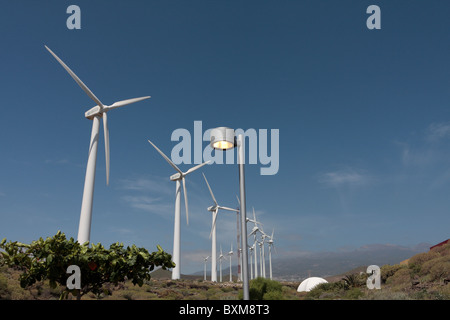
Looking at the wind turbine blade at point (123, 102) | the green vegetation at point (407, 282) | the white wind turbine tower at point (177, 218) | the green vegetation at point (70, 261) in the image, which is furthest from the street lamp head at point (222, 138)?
the white wind turbine tower at point (177, 218)

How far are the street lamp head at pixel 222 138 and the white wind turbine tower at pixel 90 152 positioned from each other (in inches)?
868

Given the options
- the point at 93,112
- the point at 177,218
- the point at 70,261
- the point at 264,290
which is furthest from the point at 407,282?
the point at 93,112

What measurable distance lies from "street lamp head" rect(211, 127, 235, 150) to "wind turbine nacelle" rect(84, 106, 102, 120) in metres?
28.1

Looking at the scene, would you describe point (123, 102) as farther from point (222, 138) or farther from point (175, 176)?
point (222, 138)

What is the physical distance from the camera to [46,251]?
1523 centimetres

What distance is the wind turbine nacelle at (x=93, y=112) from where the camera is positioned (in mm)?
35250

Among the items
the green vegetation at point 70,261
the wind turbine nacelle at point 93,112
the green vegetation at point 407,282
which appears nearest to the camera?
the green vegetation at point 70,261

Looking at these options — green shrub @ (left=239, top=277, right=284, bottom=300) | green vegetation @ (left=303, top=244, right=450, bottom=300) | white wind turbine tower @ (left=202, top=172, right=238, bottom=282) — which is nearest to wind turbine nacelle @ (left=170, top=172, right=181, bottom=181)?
white wind turbine tower @ (left=202, top=172, right=238, bottom=282)

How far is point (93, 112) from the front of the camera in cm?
3544

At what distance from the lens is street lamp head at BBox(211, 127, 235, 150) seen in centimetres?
1015

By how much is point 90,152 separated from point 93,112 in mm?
5836

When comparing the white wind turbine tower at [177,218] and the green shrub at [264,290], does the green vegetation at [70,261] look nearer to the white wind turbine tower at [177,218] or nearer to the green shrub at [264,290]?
the green shrub at [264,290]
